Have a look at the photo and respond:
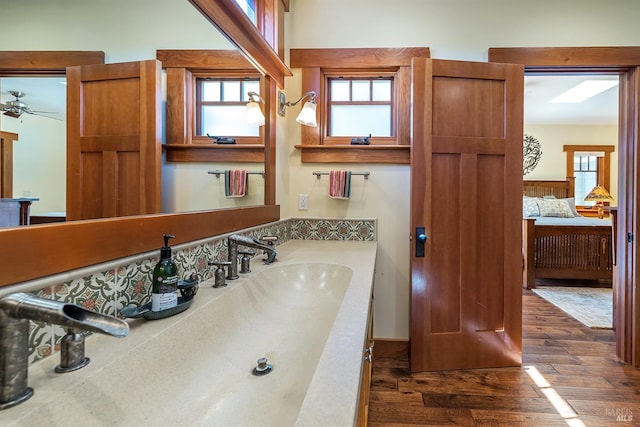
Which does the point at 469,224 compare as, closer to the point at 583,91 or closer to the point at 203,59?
the point at 203,59

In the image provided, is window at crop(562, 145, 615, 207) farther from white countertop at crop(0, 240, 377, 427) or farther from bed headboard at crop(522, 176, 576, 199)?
white countertop at crop(0, 240, 377, 427)

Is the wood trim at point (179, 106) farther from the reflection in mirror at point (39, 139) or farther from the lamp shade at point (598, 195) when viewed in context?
the lamp shade at point (598, 195)

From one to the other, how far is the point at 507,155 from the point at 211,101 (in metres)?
1.83

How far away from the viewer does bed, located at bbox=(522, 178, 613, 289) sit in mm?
4105

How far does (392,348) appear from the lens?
2242 millimetres

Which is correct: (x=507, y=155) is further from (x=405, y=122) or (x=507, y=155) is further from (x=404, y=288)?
(x=404, y=288)

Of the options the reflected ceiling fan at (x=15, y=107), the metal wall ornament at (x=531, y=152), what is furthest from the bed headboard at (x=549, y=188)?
the reflected ceiling fan at (x=15, y=107)

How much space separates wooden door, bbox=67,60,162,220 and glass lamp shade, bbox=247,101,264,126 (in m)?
0.68

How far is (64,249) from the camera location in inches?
24.3

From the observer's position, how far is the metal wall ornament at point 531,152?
6211 mm

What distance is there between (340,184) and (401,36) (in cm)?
112

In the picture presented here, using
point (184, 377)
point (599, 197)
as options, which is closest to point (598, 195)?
point (599, 197)

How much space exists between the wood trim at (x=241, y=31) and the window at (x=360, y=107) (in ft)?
1.76

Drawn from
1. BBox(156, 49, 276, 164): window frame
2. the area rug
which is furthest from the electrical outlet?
the area rug
